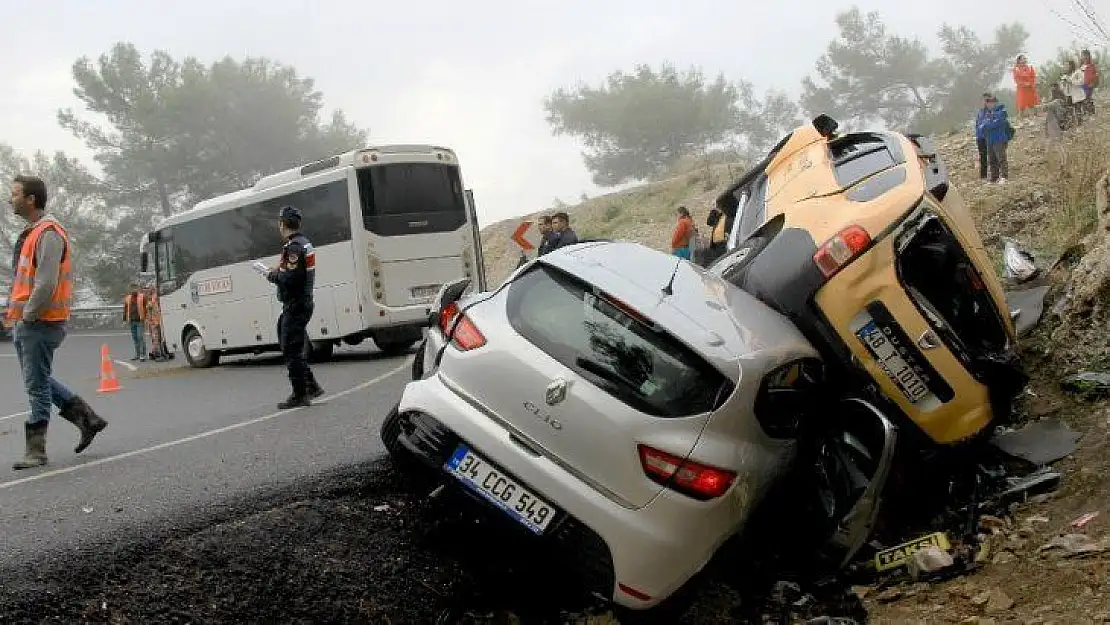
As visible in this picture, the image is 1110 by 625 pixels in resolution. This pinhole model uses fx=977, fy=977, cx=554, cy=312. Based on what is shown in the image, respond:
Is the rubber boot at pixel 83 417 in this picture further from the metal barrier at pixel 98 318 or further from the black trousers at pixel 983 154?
the metal barrier at pixel 98 318

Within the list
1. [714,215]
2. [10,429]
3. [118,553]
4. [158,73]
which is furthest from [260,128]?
[118,553]

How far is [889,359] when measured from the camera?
514 cm

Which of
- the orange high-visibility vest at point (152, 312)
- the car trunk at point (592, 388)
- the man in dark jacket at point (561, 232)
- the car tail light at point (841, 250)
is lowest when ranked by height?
the orange high-visibility vest at point (152, 312)

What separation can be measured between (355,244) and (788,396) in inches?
432

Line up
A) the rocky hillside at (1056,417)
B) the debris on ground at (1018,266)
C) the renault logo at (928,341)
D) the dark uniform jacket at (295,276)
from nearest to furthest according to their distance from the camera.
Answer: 1. the rocky hillside at (1056,417)
2. the renault logo at (928,341)
3. the dark uniform jacket at (295,276)
4. the debris on ground at (1018,266)

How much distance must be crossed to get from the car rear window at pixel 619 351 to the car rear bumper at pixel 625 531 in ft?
1.35

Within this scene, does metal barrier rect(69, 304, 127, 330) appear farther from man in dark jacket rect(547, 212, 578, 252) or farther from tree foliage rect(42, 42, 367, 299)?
man in dark jacket rect(547, 212, 578, 252)

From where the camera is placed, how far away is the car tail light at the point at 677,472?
161 inches

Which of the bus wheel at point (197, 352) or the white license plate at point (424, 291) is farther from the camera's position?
the bus wheel at point (197, 352)

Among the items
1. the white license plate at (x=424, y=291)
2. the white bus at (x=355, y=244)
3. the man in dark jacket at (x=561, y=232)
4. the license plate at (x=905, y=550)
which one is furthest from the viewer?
the white license plate at (x=424, y=291)

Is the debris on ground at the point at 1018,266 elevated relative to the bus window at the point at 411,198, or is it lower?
lower

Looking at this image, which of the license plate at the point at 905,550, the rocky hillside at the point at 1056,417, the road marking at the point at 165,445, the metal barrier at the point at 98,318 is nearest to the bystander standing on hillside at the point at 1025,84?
the rocky hillside at the point at 1056,417

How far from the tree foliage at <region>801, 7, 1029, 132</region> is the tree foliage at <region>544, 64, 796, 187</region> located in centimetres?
519

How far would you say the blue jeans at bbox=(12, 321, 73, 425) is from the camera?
6535 millimetres
